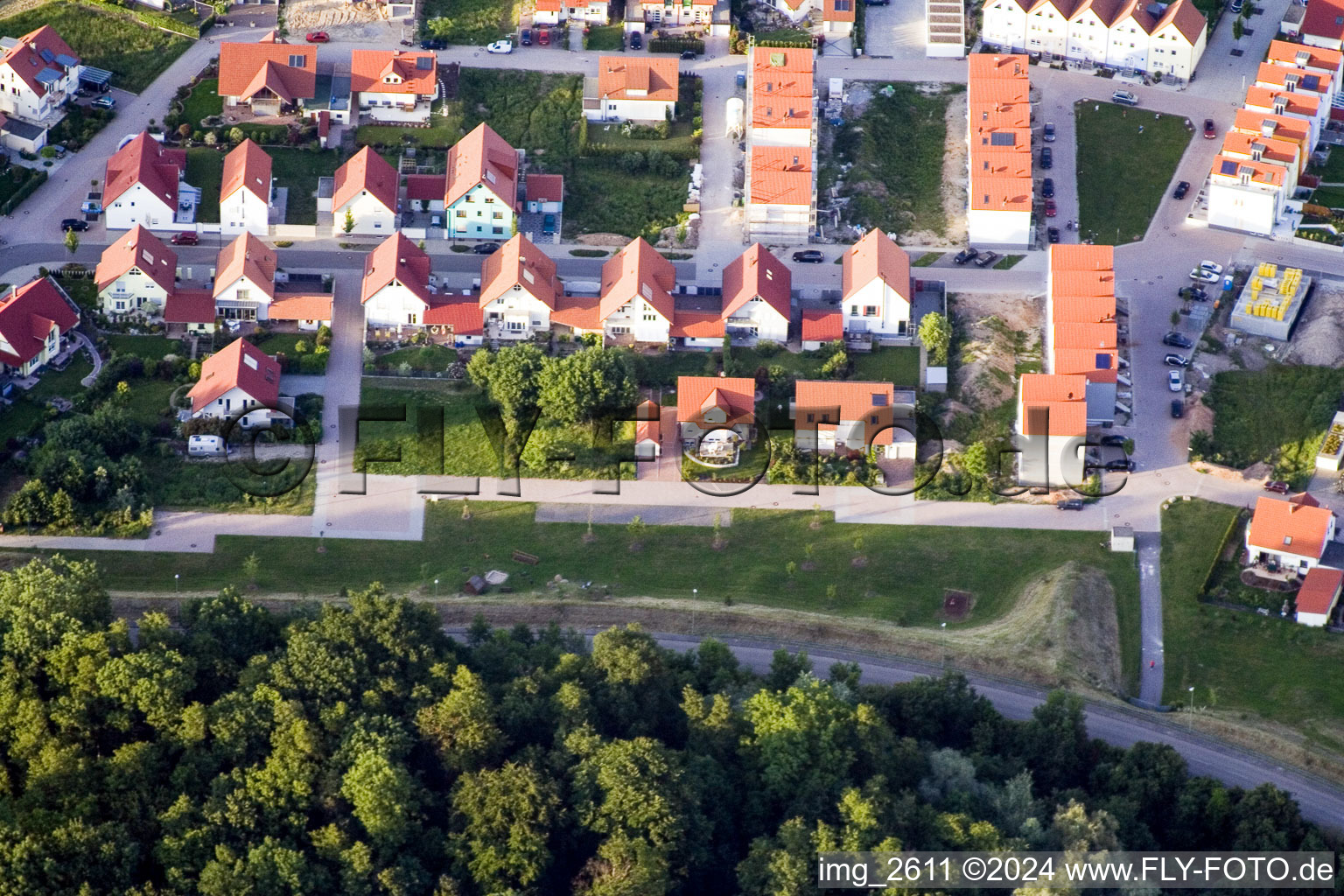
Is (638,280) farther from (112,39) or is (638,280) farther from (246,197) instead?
(112,39)

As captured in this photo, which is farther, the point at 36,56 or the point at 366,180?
the point at 36,56

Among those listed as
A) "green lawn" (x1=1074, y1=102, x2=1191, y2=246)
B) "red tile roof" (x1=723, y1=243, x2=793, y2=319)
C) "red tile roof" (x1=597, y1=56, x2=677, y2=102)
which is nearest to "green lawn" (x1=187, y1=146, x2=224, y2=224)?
"red tile roof" (x1=597, y1=56, x2=677, y2=102)

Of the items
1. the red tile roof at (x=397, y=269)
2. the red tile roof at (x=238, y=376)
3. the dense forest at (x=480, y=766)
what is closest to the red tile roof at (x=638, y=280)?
the red tile roof at (x=397, y=269)

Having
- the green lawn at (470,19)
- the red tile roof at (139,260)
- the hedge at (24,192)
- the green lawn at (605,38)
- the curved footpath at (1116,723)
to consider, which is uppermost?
the green lawn at (470,19)

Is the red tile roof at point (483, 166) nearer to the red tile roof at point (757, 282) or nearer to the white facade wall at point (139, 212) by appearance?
the red tile roof at point (757, 282)

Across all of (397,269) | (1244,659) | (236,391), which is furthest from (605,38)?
(1244,659)

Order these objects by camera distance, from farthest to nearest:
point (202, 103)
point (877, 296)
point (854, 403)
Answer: point (202, 103) < point (877, 296) < point (854, 403)
